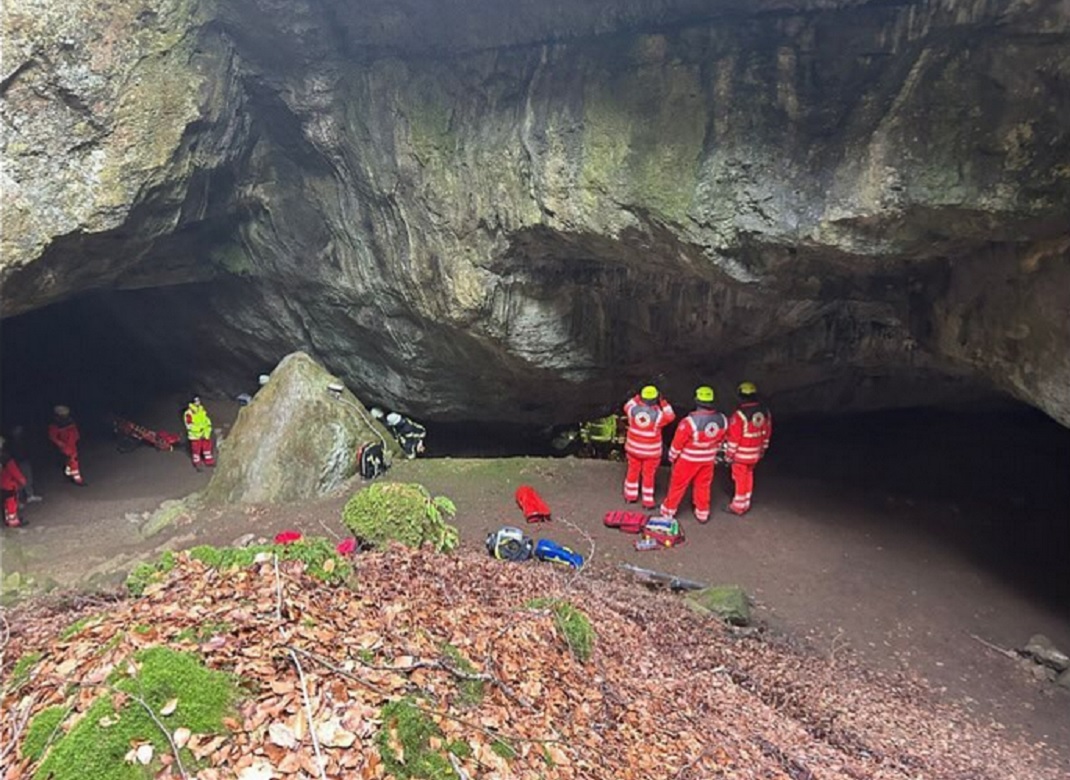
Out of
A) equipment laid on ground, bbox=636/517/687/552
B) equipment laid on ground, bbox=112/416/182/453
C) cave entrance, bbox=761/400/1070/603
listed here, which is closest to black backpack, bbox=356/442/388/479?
equipment laid on ground, bbox=636/517/687/552

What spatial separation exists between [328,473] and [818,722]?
8221 mm

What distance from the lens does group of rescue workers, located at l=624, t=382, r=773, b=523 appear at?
430 inches

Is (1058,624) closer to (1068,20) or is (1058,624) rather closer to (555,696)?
(1068,20)

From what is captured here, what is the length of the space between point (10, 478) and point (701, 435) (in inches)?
481

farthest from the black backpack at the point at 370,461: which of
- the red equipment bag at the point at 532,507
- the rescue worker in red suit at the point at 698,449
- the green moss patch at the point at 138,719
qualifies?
the green moss patch at the point at 138,719

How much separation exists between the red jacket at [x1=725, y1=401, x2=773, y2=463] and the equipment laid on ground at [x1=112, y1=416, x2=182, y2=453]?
1349cm

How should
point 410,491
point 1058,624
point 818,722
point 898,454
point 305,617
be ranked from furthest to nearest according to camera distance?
point 898,454, point 1058,624, point 410,491, point 818,722, point 305,617

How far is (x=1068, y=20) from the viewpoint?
21.0 ft

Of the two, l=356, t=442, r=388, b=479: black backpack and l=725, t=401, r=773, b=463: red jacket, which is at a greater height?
l=725, t=401, r=773, b=463: red jacket

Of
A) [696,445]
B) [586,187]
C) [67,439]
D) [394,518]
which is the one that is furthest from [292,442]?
[696,445]

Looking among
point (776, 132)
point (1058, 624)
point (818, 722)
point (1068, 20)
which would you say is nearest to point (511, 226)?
point (776, 132)

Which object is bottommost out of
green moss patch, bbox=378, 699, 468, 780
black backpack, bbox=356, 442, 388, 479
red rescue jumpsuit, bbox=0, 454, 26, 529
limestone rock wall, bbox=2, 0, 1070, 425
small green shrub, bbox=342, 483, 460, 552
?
red rescue jumpsuit, bbox=0, 454, 26, 529

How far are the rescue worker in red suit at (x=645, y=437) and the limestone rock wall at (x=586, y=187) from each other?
2.12m

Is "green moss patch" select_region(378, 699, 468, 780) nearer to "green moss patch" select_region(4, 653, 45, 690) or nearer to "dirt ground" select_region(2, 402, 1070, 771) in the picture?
"green moss patch" select_region(4, 653, 45, 690)
